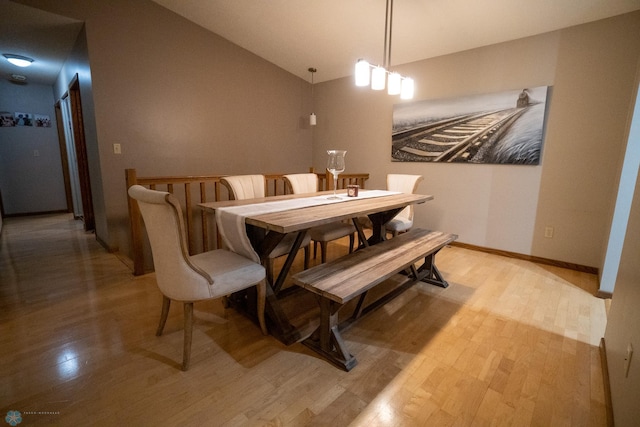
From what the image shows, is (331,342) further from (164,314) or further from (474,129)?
(474,129)

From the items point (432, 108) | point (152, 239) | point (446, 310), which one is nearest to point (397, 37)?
point (432, 108)

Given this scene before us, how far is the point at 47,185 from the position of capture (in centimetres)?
526

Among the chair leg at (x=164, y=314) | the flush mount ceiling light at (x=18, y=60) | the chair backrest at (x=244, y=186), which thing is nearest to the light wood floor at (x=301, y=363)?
the chair leg at (x=164, y=314)

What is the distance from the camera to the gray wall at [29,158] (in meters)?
4.80

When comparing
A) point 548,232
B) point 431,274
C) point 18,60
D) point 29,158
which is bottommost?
point 431,274

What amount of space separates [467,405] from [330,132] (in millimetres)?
4218

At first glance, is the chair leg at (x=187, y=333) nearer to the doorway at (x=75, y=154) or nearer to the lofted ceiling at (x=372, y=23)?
the lofted ceiling at (x=372, y=23)

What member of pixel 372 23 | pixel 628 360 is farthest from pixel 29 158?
pixel 628 360

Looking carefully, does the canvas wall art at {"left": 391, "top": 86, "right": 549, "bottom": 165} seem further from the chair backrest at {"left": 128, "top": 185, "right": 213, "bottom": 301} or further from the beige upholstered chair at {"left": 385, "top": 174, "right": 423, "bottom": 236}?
the chair backrest at {"left": 128, "top": 185, "right": 213, "bottom": 301}

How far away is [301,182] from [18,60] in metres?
4.08

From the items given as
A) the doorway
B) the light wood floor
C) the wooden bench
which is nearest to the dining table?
the light wood floor

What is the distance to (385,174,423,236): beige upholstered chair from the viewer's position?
9.41 feet

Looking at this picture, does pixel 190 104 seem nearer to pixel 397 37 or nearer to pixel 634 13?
pixel 397 37

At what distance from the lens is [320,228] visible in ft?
8.44
